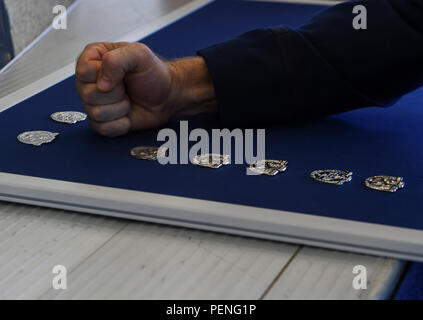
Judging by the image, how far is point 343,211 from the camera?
95 cm

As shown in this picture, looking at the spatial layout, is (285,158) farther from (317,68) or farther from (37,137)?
(37,137)

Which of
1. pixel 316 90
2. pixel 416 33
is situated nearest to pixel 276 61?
pixel 316 90

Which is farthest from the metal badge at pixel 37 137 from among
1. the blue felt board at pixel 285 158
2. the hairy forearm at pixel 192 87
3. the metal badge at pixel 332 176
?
the metal badge at pixel 332 176

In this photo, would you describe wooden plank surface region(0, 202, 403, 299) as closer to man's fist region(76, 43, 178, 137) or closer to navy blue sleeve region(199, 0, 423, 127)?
man's fist region(76, 43, 178, 137)

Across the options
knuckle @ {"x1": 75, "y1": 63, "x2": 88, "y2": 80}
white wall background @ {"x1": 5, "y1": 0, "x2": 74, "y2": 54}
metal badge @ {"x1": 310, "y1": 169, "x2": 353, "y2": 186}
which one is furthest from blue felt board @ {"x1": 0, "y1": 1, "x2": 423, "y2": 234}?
white wall background @ {"x1": 5, "y1": 0, "x2": 74, "y2": 54}

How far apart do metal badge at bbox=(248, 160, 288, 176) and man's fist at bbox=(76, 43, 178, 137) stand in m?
0.24

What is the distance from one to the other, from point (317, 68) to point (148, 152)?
0.36 m

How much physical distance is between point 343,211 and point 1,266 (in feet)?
1.58

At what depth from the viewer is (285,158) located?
1143mm

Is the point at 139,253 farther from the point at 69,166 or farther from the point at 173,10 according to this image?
the point at 173,10

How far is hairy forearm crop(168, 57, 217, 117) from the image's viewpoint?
1.28 m

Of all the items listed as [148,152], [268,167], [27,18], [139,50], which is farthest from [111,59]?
[27,18]
